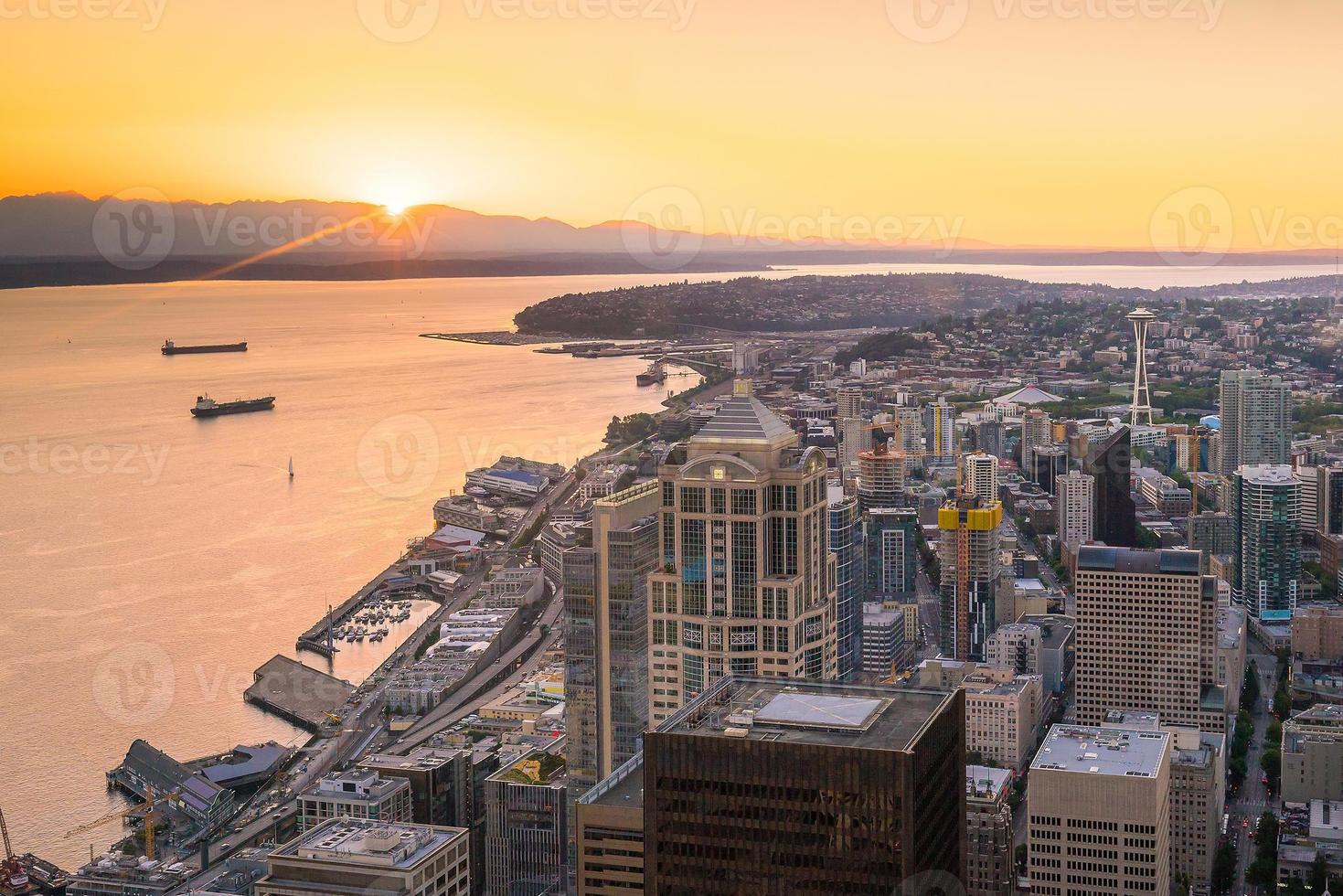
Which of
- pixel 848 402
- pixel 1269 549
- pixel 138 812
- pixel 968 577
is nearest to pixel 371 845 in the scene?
pixel 138 812

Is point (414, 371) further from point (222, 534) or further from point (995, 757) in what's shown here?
point (995, 757)

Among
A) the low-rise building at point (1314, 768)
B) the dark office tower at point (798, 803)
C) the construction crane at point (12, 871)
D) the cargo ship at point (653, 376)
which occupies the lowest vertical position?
the low-rise building at point (1314, 768)

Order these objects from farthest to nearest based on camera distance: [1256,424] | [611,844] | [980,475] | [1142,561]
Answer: [1256,424] < [980,475] < [1142,561] < [611,844]

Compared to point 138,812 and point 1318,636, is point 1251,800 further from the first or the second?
point 138,812

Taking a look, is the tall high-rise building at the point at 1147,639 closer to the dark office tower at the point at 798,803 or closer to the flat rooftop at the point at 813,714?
the flat rooftop at the point at 813,714

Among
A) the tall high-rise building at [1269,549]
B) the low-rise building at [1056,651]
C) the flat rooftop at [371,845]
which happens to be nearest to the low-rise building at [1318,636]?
the tall high-rise building at [1269,549]

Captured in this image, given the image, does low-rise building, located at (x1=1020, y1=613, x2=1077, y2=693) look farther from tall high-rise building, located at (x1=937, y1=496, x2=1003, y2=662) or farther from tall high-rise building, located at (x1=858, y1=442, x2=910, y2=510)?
tall high-rise building, located at (x1=858, y1=442, x2=910, y2=510)

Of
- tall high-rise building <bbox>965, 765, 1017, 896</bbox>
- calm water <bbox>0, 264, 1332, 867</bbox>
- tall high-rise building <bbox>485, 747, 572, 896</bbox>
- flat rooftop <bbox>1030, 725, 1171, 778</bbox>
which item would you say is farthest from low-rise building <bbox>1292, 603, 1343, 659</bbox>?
tall high-rise building <bbox>485, 747, 572, 896</bbox>
